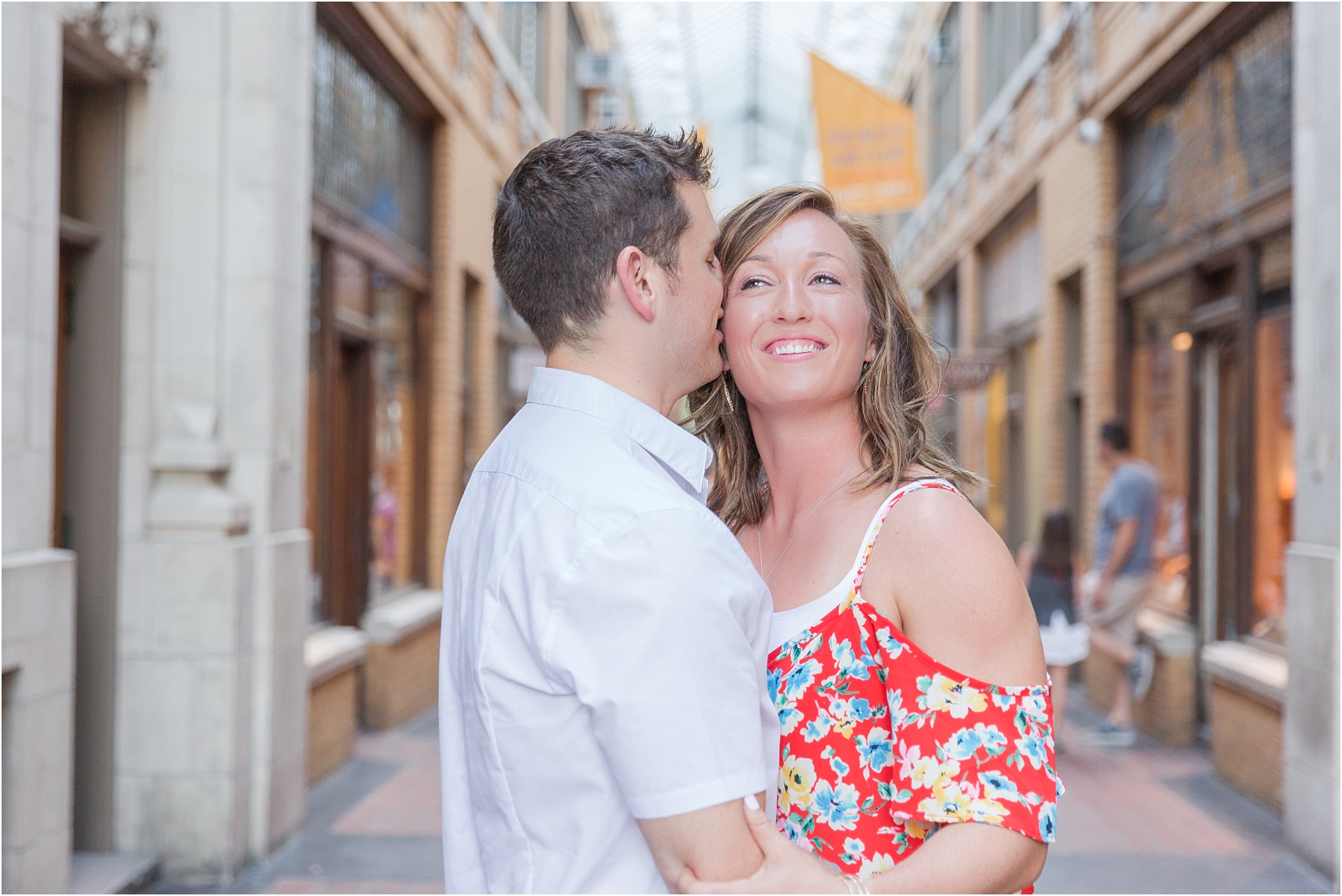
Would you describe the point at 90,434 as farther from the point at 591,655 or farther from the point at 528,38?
the point at 528,38

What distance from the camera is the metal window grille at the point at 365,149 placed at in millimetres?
7398

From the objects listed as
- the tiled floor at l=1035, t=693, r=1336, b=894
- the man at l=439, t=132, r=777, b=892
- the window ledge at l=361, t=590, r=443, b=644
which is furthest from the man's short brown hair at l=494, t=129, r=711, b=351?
the window ledge at l=361, t=590, r=443, b=644

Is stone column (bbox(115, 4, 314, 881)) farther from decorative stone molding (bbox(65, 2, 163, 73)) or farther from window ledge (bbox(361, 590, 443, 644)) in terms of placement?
window ledge (bbox(361, 590, 443, 644))

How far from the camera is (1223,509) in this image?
25.3 feet

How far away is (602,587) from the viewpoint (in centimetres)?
134

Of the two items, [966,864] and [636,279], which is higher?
[636,279]

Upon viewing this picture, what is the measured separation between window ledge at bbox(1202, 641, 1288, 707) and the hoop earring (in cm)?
449

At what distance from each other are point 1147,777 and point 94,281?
6.22 m

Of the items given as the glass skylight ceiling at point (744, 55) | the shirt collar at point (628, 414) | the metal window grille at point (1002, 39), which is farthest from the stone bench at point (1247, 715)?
the glass skylight ceiling at point (744, 55)

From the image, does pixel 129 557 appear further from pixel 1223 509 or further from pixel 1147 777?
pixel 1223 509

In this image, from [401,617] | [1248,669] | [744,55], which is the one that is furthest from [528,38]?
[744,55]

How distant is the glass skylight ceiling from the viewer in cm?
2211

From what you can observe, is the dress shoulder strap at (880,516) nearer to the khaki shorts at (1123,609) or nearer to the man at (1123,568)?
the man at (1123,568)

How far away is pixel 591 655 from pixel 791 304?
90 cm
